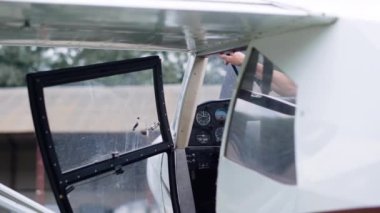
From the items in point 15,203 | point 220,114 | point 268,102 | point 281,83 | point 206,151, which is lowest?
point 15,203

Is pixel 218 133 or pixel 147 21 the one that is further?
pixel 218 133

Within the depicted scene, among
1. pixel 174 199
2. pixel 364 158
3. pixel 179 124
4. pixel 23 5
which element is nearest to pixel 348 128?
→ pixel 364 158

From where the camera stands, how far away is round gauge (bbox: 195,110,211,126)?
20.0 feet

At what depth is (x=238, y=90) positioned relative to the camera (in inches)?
189

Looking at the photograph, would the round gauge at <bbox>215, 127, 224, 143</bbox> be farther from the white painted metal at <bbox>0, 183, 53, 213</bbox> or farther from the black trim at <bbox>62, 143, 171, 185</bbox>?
the white painted metal at <bbox>0, 183, 53, 213</bbox>

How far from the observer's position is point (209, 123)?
609cm

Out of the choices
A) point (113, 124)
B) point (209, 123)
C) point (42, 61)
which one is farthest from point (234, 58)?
point (42, 61)

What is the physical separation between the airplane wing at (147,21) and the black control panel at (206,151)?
68 cm

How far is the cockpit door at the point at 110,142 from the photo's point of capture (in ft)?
16.6

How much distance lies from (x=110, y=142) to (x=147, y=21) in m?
1.12

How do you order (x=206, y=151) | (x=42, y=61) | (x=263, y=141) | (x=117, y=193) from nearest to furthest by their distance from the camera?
(x=263, y=141), (x=117, y=193), (x=206, y=151), (x=42, y=61)

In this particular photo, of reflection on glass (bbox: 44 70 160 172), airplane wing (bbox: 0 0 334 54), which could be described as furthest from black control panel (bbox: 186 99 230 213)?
airplane wing (bbox: 0 0 334 54)

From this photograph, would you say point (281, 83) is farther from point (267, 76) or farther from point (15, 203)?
point (15, 203)

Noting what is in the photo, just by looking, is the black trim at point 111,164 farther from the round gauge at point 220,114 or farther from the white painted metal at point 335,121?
the white painted metal at point 335,121
